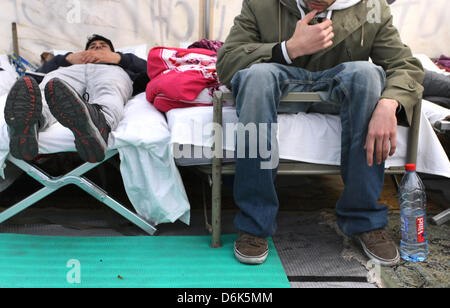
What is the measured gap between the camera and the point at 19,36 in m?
2.73

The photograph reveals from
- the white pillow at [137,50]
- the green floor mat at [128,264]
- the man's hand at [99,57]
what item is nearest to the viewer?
the green floor mat at [128,264]

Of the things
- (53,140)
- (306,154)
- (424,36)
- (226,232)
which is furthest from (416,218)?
(424,36)

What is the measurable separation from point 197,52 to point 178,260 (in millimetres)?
974

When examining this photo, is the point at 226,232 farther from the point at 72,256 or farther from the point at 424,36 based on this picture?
the point at 424,36

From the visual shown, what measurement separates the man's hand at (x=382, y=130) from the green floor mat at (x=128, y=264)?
1.58 ft

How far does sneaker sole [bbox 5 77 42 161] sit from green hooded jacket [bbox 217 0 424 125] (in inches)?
25.1

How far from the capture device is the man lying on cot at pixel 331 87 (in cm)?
131

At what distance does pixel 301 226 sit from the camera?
66.9 inches

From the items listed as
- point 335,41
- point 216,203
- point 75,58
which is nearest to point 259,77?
point 335,41

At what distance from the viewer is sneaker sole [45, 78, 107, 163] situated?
1287 millimetres

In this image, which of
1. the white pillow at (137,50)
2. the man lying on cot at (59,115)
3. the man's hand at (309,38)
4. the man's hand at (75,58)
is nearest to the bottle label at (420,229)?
the man's hand at (309,38)

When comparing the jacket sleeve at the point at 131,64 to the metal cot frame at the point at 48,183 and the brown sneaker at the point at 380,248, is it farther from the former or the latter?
the brown sneaker at the point at 380,248

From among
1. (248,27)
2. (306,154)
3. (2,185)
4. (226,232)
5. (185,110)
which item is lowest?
(226,232)

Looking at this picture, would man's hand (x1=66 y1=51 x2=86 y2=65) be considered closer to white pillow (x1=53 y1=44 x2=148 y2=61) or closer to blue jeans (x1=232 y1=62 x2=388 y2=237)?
white pillow (x1=53 y1=44 x2=148 y2=61)
